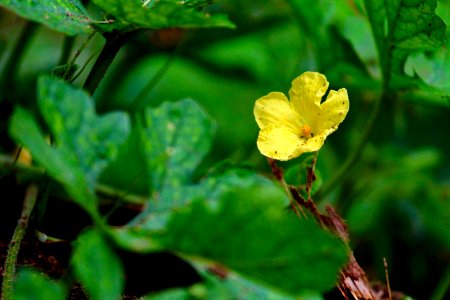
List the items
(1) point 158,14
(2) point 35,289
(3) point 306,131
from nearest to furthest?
(2) point 35,289 < (1) point 158,14 < (3) point 306,131

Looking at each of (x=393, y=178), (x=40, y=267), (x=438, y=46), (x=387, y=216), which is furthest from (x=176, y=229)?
(x=387, y=216)

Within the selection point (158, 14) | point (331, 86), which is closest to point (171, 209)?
point (158, 14)

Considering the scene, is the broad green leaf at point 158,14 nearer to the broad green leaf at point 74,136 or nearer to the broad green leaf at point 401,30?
the broad green leaf at point 74,136

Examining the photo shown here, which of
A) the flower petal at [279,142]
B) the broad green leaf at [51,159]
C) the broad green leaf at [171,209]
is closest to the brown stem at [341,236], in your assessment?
the flower petal at [279,142]

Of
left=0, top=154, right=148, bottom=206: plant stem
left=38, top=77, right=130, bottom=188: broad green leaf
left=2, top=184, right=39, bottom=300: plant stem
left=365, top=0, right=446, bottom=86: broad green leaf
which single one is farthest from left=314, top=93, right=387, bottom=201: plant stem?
left=38, top=77, right=130, bottom=188: broad green leaf

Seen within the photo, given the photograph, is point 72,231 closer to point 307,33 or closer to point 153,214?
point 153,214

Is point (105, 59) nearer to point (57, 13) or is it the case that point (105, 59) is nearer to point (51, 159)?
point (57, 13)
